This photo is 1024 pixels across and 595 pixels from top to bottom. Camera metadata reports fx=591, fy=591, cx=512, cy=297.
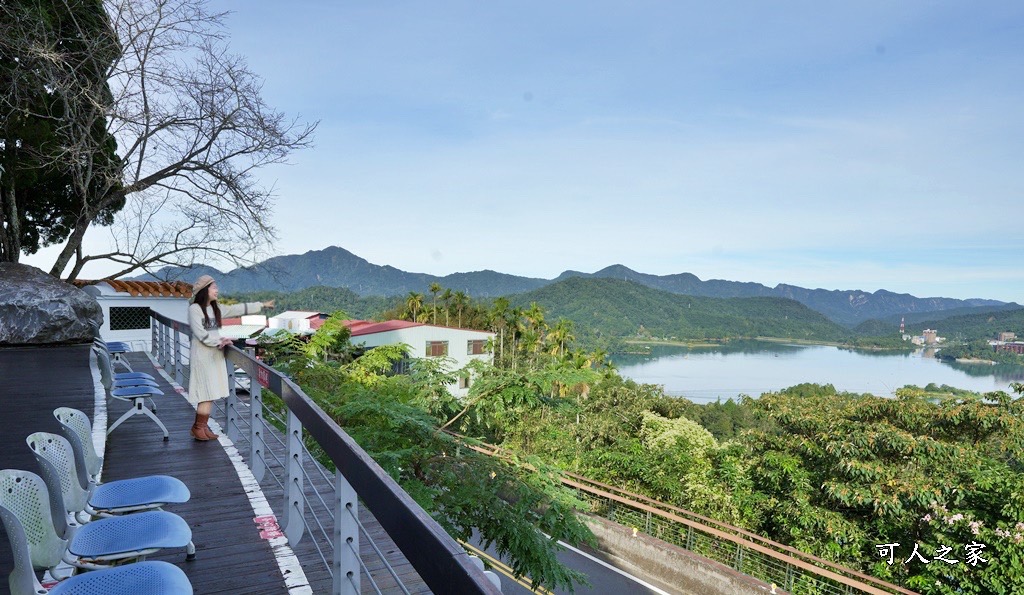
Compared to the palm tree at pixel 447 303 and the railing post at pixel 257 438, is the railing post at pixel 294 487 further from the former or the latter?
the palm tree at pixel 447 303

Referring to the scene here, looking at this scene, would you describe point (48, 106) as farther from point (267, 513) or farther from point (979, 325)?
point (979, 325)

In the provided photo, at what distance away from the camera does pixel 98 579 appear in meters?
1.92

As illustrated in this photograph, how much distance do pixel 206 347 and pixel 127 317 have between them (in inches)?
599

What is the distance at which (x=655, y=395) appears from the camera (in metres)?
30.7

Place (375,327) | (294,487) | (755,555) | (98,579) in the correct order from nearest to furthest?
(98,579) → (294,487) → (755,555) → (375,327)

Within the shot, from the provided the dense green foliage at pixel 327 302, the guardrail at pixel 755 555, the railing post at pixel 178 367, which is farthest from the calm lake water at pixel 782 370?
the railing post at pixel 178 367

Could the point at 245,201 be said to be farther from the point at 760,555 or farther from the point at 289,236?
the point at 760,555

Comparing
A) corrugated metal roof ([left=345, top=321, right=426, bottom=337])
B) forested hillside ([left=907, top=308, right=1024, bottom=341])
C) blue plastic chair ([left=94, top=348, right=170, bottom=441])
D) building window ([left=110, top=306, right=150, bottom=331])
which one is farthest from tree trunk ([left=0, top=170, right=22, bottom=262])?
forested hillside ([left=907, top=308, right=1024, bottom=341])

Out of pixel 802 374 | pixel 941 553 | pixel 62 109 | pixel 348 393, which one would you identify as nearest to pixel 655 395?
pixel 941 553

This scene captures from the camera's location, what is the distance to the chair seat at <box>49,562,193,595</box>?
188cm

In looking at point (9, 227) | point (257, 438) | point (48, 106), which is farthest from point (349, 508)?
point (9, 227)

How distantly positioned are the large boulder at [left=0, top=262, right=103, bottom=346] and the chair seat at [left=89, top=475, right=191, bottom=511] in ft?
41.0

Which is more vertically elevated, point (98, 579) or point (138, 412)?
point (98, 579)

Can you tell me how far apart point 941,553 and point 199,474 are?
39.6 feet
